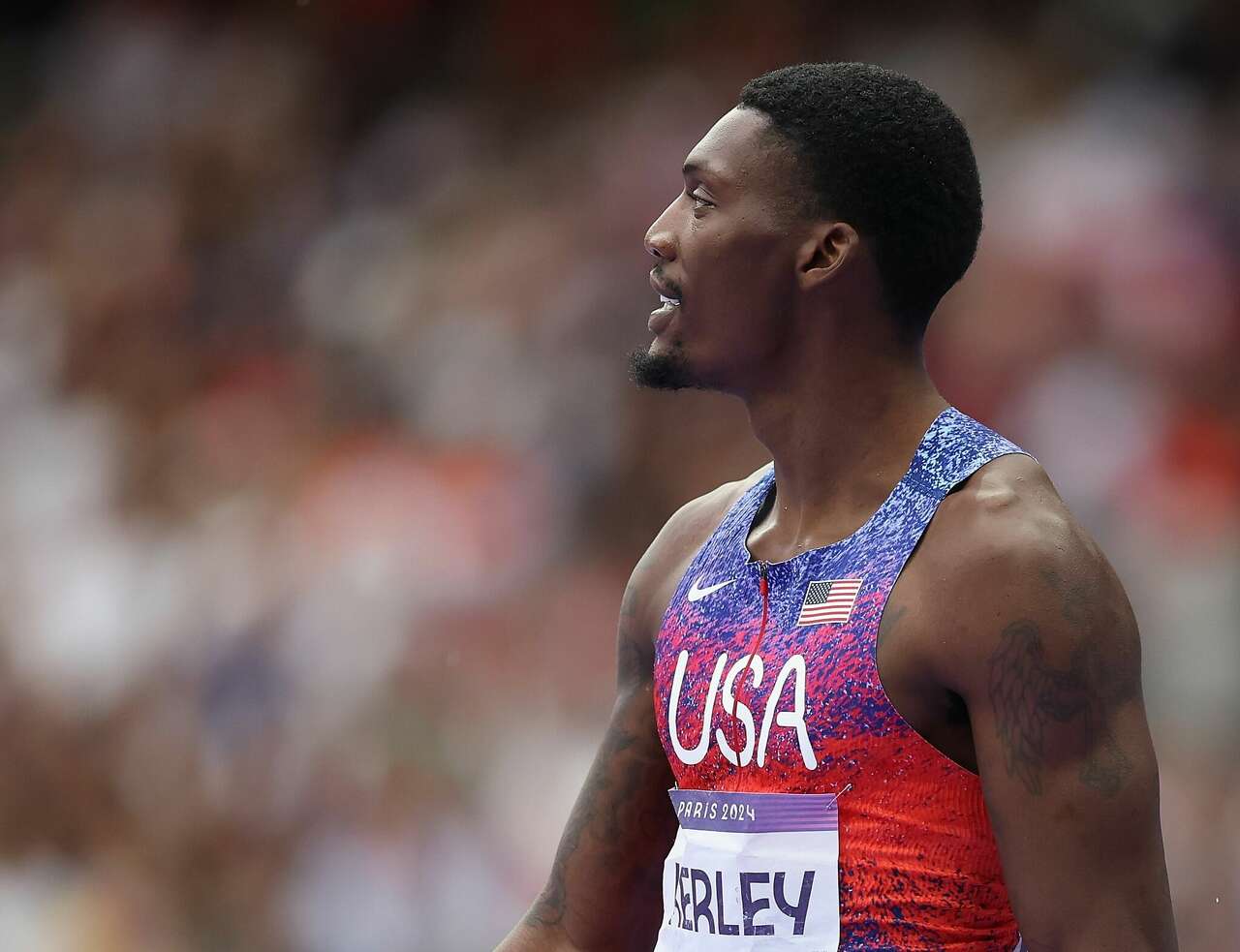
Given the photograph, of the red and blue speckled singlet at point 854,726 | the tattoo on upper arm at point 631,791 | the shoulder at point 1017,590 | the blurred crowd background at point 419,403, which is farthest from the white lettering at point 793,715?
the blurred crowd background at point 419,403

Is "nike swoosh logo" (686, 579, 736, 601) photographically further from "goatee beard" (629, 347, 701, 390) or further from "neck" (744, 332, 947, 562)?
"goatee beard" (629, 347, 701, 390)

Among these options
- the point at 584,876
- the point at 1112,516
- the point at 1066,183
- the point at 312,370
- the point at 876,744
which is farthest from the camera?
the point at 312,370

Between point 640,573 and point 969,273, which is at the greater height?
point 969,273

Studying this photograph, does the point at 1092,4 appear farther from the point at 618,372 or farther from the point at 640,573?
the point at 640,573

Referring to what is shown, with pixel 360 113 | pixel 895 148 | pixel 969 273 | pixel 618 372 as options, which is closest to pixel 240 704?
pixel 618 372

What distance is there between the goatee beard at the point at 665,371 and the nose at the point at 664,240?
124 millimetres

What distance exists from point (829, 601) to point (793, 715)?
0.46 ft

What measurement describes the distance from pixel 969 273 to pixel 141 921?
3.40 meters

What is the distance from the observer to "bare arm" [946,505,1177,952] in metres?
1.68

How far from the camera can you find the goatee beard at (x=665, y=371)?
209 centimetres

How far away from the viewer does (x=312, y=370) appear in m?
5.79

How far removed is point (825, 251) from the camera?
203 cm

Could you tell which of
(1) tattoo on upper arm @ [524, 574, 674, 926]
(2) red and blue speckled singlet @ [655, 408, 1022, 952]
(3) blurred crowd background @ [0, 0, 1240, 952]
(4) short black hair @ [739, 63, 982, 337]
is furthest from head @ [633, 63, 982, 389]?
(3) blurred crowd background @ [0, 0, 1240, 952]

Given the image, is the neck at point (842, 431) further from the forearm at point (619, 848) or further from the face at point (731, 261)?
the forearm at point (619, 848)
